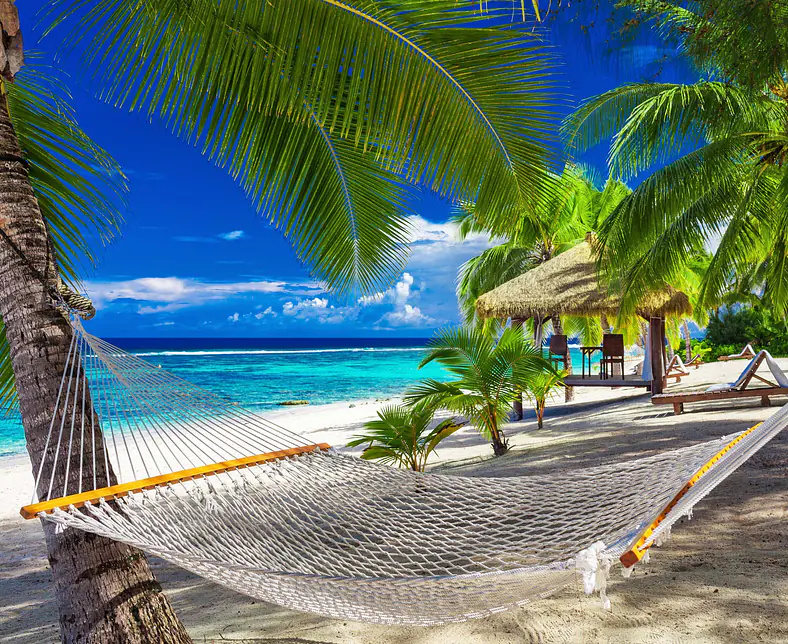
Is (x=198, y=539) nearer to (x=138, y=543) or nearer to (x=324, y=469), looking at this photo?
(x=138, y=543)

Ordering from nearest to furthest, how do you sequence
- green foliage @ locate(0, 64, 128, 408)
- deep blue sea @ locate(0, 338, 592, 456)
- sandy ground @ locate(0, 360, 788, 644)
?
1. sandy ground @ locate(0, 360, 788, 644)
2. green foliage @ locate(0, 64, 128, 408)
3. deep blue sea @ locate(0, 338, 592, 456)

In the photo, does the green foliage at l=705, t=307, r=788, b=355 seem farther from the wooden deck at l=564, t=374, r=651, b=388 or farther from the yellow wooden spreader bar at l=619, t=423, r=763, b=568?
the yellow wooden spreader bar at l=619, t=423, r=763, b=568

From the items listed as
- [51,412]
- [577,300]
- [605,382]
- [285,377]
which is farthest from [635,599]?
[285,377]

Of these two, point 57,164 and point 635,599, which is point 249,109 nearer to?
point 57,164

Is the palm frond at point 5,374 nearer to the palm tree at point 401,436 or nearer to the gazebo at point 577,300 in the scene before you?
the palm tree at point 401,436

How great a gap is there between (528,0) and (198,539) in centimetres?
160

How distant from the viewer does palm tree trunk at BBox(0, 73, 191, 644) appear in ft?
4.56

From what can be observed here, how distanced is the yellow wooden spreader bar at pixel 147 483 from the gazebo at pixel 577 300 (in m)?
→ 5.99

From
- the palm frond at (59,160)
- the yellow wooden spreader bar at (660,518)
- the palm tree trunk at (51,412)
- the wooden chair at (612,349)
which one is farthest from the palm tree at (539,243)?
the palm tree trunk at (51,412)

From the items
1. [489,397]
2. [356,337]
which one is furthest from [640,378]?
[356,337]

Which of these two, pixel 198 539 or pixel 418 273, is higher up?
pixel 418 273

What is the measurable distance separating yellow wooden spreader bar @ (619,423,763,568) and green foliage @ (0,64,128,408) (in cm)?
228

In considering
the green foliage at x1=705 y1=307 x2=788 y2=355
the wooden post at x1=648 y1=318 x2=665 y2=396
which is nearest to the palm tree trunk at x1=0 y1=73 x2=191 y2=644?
the wooden post at x1=648 y1=318 x2=665 y2=396

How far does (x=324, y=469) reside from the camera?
188 centimetres
